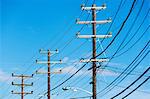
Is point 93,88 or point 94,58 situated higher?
point 94,58

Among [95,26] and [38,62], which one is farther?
[38,62]

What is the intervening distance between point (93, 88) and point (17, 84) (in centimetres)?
2772

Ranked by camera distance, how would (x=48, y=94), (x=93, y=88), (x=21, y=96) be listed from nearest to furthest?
(x=93, y=88), (x=48, y=94), (x=21, y=96)

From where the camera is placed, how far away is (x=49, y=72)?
47.7 m

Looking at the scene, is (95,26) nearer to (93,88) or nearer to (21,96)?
(93,88)

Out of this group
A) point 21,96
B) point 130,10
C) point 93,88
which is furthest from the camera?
point 21,96

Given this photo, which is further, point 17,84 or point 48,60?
point 17,84

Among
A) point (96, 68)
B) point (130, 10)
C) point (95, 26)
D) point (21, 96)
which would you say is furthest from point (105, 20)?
point (21, 96)

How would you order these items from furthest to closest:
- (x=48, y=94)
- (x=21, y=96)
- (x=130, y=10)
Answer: (x=21, y=96) → (x=48, y=94) → (x=130, y=10)

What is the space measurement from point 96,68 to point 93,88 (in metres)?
1.58

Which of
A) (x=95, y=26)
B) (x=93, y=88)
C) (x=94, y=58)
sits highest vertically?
(x=95, y=26)

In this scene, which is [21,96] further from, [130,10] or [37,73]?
[130,10]

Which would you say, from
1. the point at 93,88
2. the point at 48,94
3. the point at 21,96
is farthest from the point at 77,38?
the point at 21,96

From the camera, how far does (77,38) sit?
113 feet
